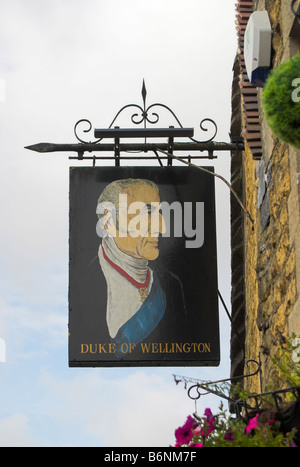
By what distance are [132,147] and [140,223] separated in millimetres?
806

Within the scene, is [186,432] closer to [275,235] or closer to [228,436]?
[228,436]

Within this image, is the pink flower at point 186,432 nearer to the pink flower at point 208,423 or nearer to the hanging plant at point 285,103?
the pink flower at point 208,423

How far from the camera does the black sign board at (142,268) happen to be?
666cm

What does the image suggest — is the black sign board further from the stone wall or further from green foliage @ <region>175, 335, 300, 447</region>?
green foliage @ <region>175, 335, 300, 447</region>

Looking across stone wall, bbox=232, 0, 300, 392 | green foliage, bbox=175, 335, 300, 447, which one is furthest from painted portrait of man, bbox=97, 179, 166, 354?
green foliage, bbox=175, 335, 300, 447

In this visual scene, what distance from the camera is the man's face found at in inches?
273

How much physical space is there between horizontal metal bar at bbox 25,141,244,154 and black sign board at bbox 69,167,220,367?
11.4 inches

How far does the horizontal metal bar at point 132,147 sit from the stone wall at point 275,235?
1.55 feet

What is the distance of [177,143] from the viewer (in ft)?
24.7

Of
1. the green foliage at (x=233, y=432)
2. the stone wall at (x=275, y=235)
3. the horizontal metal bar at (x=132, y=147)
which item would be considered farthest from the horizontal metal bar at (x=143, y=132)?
the green foliage at (x=233, y=432)

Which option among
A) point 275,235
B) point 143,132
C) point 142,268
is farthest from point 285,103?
point 143,132

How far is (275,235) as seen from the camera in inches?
230
